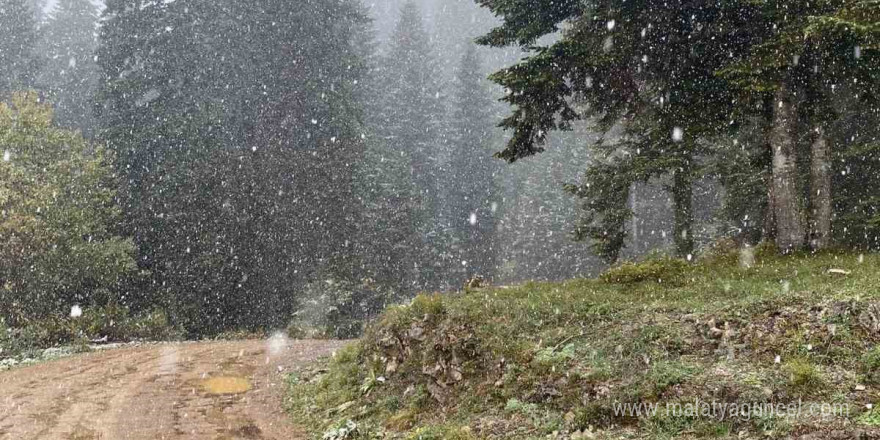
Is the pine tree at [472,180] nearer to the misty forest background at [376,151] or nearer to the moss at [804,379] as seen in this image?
the misty forest background at [376,151]

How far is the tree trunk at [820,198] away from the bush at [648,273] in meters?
2.96

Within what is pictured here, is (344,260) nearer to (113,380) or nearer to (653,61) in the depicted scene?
(113,380)

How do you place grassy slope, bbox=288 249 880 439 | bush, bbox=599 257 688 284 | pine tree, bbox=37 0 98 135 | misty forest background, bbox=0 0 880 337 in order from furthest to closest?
pine tree, bbox=37 0 98 135 → misty forest background, bbox=0 0 880 337 → bush, bbox=599 257 688 284 → grassy slope, bbox=288 249 880 439

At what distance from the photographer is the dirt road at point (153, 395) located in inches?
428

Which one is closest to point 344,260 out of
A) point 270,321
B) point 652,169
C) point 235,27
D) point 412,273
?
point 270,321

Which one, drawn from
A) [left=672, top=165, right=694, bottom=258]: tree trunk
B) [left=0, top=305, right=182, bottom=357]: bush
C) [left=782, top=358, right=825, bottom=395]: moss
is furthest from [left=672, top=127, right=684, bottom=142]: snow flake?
[left=0, top=305, right=182, bottom=357]: bush

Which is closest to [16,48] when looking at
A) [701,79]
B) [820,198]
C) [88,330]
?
[88,330]

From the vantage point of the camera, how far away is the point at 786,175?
43.6ft

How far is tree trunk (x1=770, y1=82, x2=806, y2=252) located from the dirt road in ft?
35.5

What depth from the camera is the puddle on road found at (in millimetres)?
14023

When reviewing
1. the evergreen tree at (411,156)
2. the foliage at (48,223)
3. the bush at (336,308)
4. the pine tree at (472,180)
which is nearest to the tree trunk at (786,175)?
the bush at (336,308)

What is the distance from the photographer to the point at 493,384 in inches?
371

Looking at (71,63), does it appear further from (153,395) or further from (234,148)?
(153,395)

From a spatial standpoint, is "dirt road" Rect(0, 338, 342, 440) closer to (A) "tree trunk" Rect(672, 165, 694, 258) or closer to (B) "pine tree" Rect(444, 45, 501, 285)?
(A) "tree trunk" Rect(672, 165, 694, 258)
